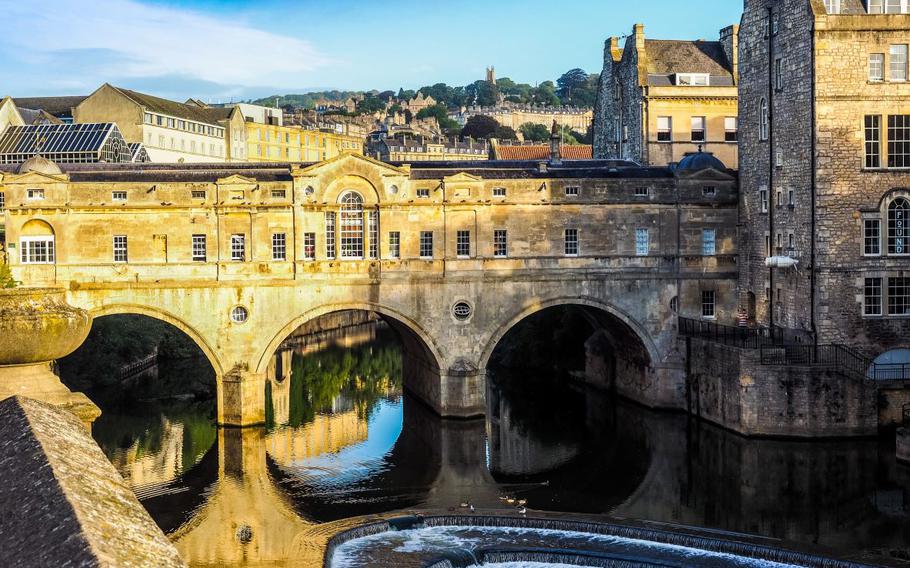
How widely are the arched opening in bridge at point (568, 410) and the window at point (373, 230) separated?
250 inches

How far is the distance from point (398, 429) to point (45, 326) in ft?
112

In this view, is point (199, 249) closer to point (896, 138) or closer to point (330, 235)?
point (330, 235)

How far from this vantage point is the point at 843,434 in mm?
37594

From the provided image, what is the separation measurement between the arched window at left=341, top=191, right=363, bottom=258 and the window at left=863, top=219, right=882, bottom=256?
63.4 ft

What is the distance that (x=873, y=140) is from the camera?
39.6 m

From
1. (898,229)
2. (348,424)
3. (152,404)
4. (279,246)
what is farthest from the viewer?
(152,404)

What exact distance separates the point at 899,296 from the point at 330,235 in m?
21.9

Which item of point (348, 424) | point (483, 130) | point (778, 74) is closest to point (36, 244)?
point (348, 424)

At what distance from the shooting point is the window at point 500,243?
43719 mm

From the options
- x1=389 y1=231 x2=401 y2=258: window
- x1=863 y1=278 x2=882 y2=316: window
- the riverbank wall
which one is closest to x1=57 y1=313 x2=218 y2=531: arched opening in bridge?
x1=389 y1=231 x2=401 y2=258: window

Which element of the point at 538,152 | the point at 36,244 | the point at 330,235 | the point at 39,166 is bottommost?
the point at 36,244

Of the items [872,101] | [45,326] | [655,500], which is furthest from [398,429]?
[45,326]

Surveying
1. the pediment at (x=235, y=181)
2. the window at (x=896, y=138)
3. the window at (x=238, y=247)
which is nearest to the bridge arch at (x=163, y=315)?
the window at (x=238, y=247)

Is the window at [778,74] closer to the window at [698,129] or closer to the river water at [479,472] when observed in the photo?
the river water at [479,472]
